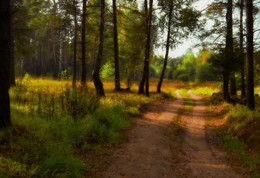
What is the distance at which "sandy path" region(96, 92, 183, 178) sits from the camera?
7.89 metres

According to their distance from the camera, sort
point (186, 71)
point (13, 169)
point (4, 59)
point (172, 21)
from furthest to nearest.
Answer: point (186, 71)
point (172, 21)
point (4, 59)
point (13, 169)

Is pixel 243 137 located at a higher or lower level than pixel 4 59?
lower

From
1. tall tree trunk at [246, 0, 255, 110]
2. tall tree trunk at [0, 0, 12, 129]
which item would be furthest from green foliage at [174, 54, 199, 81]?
tall tree trunk at [0, 0, 12, 129]

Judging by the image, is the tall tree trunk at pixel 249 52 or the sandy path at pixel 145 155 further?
the tall tree trunk at pixel 249 52

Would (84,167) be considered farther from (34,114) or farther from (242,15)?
(242,15)

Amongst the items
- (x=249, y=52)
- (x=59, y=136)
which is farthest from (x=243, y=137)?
(x=59, y=136)

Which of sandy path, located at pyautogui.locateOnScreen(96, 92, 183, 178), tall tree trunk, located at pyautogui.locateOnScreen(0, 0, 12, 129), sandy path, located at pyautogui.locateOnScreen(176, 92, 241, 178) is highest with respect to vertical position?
tall tree trunk, located at pyautogui.locateOnScreen(0, 0, 12, 129)

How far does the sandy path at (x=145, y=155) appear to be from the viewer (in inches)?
311

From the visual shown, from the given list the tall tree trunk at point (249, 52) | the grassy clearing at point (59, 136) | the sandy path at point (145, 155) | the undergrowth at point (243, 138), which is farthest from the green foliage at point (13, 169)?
the tall tree trunk at point (249, 52)

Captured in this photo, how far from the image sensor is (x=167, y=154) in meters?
9.77

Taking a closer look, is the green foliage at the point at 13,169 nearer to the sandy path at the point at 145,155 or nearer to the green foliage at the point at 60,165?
the green foliage at the point at 60,165

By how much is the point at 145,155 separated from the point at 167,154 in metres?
0.74

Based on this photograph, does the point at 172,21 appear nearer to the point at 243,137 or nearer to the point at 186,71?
the point at 243,137

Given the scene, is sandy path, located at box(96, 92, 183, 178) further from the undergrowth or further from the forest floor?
the undergrowth
